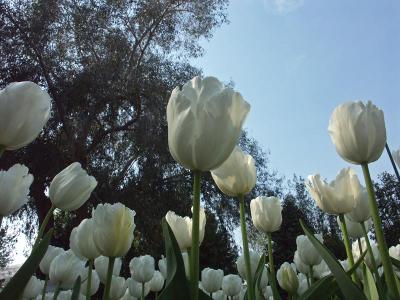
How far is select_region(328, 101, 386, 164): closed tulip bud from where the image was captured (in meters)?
1.32

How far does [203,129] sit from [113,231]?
1.82ft

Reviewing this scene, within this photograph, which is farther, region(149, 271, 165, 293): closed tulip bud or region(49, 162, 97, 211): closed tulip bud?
region(149, 271, 165, 293): closed tulip bud

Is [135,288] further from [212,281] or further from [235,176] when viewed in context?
[235,176]

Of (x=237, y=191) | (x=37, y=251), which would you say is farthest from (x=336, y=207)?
(x=37, y=251)

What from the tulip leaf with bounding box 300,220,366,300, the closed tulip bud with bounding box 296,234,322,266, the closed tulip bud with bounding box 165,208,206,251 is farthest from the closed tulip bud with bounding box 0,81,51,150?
the closed tulip bud with bounding box 296,234,322,266

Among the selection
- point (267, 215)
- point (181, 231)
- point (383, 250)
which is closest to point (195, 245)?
point (383, 250)

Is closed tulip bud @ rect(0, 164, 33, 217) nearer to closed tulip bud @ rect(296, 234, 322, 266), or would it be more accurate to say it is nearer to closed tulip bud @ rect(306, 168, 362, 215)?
closed tulip bud @ rect(306, 168, 362, 215)

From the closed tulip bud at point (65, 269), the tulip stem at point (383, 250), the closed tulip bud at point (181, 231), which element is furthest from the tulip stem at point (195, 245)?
the closed tulip bud at point (65, 269)

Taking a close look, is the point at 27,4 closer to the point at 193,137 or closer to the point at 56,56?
the point at 56,56

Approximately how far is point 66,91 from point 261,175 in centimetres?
659

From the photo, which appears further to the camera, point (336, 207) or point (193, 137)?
point (336, 207)

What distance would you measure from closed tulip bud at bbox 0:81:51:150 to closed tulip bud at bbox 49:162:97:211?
20.8 inches

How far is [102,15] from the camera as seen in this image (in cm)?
1395

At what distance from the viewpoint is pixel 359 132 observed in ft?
4.40
